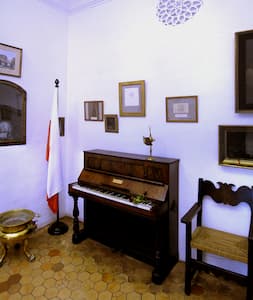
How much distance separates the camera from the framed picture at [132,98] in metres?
2.65

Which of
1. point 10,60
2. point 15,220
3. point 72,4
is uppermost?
point 72,4

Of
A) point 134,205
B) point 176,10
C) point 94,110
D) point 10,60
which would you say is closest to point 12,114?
point 10,60

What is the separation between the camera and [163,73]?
2477 mm

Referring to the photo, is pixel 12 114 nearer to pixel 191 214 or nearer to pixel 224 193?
pixel 191 214

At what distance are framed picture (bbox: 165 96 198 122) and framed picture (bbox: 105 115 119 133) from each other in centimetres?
69

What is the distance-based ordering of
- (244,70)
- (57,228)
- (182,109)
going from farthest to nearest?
1. (57,228)
2. (182,109)
3. (244,70)

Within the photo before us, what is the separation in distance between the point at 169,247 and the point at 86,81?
7.43ft

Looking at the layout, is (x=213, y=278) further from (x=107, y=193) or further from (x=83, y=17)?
(x=83, y=17)

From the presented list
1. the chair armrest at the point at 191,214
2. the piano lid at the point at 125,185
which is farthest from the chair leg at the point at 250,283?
the piano lid at the point at 125,185

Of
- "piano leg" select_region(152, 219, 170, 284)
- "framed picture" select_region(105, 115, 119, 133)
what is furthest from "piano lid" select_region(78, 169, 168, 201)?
"framed picture" select_region(105, 115, 119, 133)

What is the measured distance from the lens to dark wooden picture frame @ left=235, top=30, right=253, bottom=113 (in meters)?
1.96

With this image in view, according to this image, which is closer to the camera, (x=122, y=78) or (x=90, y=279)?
(x=90, y=279)

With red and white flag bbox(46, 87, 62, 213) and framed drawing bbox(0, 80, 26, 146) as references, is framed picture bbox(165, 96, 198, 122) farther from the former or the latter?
framed drawing bbox(0, 80, 26, 146)

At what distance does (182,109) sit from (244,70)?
0.63 m
